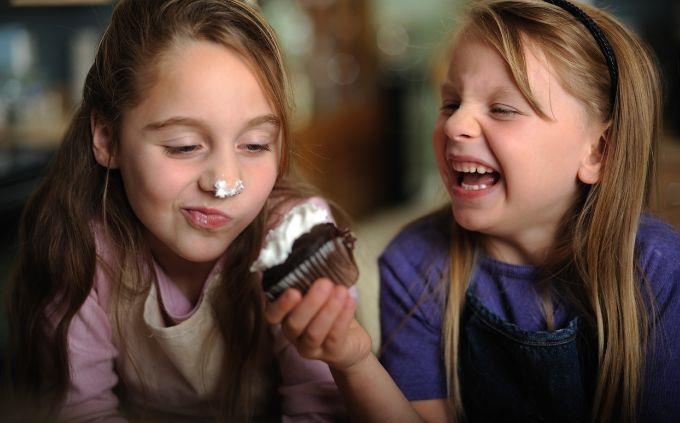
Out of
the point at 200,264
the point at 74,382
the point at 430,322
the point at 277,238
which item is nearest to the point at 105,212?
the point at 200,264

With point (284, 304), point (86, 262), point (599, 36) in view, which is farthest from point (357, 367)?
point (599, 36)

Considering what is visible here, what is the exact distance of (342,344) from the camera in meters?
1.04

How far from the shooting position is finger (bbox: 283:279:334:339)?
970 millimetres

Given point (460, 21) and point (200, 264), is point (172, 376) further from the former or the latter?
point (460, 21)

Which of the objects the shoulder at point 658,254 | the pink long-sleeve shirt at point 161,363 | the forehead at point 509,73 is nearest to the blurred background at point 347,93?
the forehead at point 509,73

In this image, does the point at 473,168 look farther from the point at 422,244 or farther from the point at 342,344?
the point at 342,344

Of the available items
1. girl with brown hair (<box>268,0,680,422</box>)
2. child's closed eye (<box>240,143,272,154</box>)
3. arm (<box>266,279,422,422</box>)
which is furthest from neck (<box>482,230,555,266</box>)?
child's closed eye (<box>240,143,272,154</box>)

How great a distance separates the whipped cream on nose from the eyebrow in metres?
0.09

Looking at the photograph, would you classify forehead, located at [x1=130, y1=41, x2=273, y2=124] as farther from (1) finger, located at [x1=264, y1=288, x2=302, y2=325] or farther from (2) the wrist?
→ (2) the wrist

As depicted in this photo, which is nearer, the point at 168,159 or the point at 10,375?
the point at 168,159

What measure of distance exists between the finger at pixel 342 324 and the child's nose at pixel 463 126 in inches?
15.6

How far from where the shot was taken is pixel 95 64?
1.24m

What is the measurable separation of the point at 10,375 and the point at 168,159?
0.57 meters

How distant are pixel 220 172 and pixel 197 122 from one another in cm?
8
